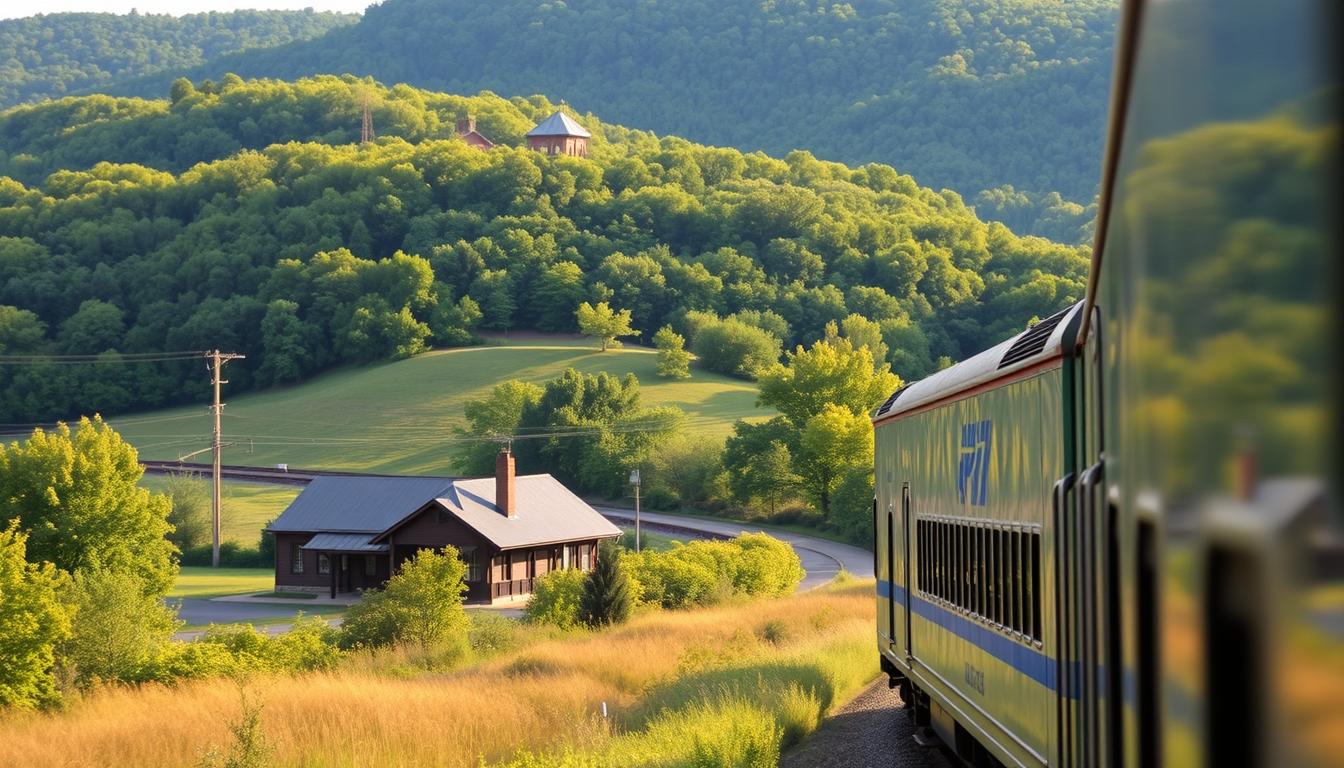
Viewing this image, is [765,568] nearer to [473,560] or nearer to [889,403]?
[473,560]

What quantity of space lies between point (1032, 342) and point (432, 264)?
493 ft

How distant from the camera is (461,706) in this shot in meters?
18.1

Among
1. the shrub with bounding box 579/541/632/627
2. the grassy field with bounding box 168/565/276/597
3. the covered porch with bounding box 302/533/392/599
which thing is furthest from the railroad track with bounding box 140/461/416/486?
the shrub with bounding box 579/541/632/627

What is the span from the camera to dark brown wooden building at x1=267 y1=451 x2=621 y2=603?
62.4 meters

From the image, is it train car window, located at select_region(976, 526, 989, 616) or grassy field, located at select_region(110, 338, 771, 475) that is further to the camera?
grassy field, located at select_region(110, 338, 771, 475)

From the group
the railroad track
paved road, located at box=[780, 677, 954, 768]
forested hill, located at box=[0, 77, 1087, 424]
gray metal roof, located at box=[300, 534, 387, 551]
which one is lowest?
gray metal roof, located at box=[300, 534, 387, 551]

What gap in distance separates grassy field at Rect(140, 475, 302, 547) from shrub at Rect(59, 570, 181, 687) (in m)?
49.6

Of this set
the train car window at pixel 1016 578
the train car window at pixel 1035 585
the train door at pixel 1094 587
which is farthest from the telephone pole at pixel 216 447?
the train door at pixel 1094 587

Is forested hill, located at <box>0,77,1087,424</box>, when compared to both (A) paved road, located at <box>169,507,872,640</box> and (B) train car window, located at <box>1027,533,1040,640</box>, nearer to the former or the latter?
(A) paved road, located at <box>169,507,872,640</box>

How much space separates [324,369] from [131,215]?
32.1 meters

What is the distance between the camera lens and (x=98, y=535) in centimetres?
4944

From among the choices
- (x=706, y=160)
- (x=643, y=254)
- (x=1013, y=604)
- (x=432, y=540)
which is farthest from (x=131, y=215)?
(x=1013, y=604)

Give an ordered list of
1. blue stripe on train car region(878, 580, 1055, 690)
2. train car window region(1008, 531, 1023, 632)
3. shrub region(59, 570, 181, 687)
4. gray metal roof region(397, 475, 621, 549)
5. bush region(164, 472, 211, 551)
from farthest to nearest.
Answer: bush region(164, 472, 211, 551) → gray metal roof region(397, 475, 621, 549) → shrub region(59, 570, 181, 687) → train car window region(1008, 531, 1023, 632) → blue stripe on train car region(878, 580, 1055, 690)

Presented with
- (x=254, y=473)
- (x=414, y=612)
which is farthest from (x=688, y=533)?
(x=254, y=473)
